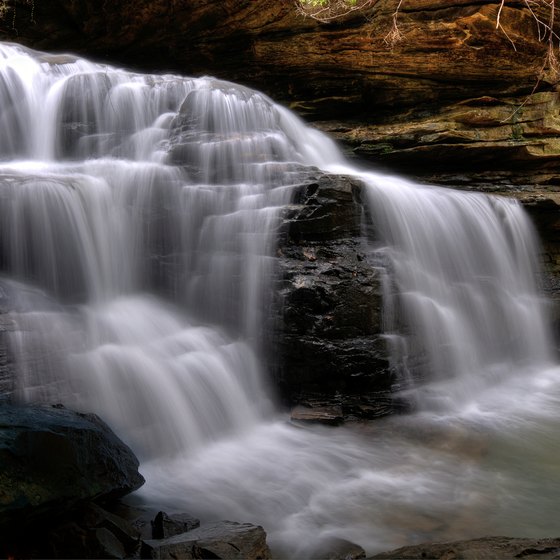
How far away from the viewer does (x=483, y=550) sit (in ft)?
9.23

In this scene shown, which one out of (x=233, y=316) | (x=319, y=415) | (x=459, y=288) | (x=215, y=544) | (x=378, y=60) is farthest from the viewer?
(x=378, y=60)

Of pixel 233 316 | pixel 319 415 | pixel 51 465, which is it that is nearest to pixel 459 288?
pixel 319 415

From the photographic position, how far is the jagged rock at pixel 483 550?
2752 millimetres

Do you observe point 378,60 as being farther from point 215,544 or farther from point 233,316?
point 215,544

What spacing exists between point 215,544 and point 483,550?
1486mm

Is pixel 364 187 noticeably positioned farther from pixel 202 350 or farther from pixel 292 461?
pixel 292 461

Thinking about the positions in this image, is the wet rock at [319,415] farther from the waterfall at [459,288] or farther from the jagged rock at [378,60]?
the jagged rock at [378,60]

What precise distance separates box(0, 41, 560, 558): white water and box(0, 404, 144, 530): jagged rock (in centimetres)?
65

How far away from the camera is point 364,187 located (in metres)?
6.77

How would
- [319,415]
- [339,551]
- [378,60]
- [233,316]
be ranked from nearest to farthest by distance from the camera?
[339,551] → [319,415] → [233,316] → [378,60]

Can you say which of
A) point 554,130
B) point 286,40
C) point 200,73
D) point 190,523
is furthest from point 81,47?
point 190,523

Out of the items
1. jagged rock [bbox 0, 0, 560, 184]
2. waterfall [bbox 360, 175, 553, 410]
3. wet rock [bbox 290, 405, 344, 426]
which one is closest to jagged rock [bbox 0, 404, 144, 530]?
wet rock [bbox 290, 405, 344, 426]

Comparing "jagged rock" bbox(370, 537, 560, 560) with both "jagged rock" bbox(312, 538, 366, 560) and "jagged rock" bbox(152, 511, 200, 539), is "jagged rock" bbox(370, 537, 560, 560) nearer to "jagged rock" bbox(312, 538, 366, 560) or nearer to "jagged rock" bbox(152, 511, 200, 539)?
"jagged rock" bbox(312, 538, 366, 560)

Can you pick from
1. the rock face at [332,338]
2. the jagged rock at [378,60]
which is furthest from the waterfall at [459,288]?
the jagged rock at [378,60]
